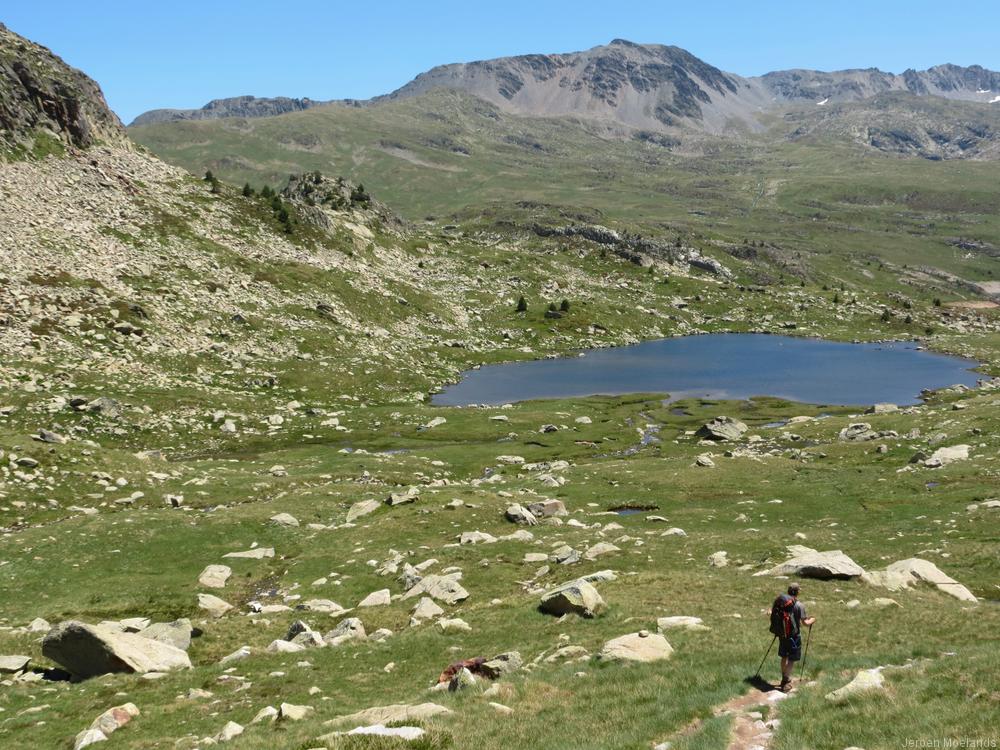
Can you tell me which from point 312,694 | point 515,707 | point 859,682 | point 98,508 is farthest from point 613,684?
point 98,508

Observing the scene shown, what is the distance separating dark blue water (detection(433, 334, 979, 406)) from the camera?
124562 millimetres

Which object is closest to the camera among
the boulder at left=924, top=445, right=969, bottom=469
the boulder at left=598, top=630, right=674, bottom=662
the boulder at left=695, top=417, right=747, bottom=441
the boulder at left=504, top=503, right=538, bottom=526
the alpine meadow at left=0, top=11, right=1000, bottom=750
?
the alpine meadow at left=0, top=11, right=1000, bottom=750

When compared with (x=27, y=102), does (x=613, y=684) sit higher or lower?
lower

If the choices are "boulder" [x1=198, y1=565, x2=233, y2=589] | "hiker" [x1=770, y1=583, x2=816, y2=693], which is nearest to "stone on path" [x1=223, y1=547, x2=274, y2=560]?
"boulder" [x1=198, y1=565, x2=233, y2=589]

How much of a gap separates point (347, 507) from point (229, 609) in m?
19.8

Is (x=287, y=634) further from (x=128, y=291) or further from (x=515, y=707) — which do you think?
(x=128, y=291)

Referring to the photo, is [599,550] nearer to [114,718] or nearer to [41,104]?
[114,718]

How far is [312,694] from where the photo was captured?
22375 millimetres

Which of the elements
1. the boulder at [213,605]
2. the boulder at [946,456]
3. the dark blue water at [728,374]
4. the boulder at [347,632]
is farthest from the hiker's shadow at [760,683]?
the dark blue water at [728,374]

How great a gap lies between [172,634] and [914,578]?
32214mm

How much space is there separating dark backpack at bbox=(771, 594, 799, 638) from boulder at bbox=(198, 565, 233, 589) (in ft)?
101

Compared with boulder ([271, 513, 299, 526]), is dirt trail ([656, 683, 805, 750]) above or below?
above

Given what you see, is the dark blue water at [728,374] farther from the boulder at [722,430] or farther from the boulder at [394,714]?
the boulder at [394,714]

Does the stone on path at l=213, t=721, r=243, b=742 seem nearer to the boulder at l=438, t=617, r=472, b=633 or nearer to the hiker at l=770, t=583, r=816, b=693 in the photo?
the boulder at l=438, t=617, r=472, b=633
